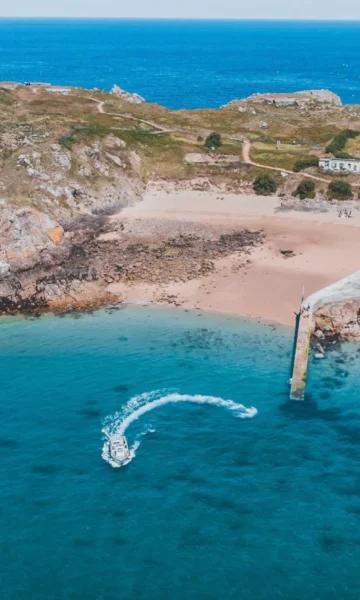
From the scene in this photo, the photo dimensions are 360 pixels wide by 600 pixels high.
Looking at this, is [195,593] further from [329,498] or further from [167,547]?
[329,498]

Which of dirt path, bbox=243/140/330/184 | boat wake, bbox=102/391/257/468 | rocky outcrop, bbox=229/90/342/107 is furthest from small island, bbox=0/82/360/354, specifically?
rocky outcrop, bbox=229/90/342/107

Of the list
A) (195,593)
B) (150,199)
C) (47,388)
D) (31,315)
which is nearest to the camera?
(195,593)

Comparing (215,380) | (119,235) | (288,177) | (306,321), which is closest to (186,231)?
(119,235)

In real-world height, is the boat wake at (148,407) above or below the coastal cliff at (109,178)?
below

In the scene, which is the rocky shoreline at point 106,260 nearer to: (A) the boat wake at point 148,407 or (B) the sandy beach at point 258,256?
(B) the sandy beach at point 258,256

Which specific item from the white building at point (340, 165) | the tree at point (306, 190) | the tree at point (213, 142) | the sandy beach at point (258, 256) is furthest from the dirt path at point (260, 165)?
the sandy beach at point (258, 256)

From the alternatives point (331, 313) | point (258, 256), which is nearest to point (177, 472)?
point (331, 313)

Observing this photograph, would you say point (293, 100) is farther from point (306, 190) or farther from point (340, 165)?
point (306, 190)
